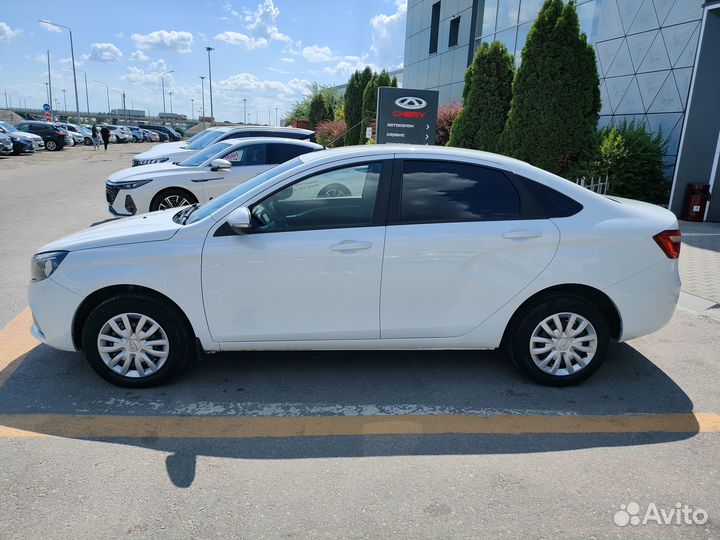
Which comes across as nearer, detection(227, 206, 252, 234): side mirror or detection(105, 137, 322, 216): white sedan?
detection(227, 206, 252, 234): side mirror

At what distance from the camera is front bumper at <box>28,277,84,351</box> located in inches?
148

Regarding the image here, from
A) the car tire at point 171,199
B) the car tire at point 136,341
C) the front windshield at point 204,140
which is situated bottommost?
the car tire at point 136,341

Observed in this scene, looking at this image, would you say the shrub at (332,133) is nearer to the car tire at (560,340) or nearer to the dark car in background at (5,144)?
the dark car in background at (5,144)

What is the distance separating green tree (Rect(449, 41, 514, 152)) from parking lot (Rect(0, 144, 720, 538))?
1008cm

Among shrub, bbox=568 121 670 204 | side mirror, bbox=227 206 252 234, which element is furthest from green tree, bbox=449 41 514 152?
side mirror, bbox=227 206 252 234

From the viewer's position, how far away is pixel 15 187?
48.4ft

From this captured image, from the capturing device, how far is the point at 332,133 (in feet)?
93.1

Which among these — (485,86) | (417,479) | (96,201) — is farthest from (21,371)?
(485,86)

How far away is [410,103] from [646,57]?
595 cm

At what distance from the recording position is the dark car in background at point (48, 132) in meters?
33.3

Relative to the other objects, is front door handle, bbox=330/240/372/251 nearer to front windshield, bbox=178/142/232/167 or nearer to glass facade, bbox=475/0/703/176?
front windshield, bbox=178/142/232/167

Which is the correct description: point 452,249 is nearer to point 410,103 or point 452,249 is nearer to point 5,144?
point 410,103

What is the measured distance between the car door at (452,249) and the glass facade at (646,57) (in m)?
10.9

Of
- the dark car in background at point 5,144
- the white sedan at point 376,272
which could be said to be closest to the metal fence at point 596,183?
the white sedan at point 376,272
